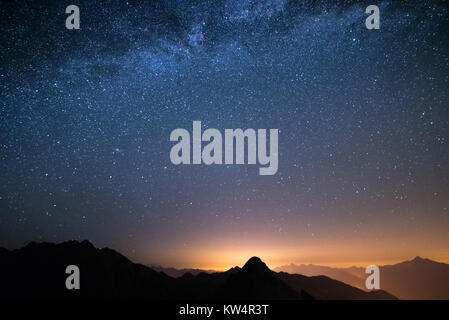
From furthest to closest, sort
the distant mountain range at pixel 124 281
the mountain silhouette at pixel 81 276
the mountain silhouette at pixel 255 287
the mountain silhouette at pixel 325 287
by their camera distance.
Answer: the mountain silhouette at pixel 325 287 < the mountain silhouette at pixel 81 276 < the distant mountain range at pixel 124 281 < the mountain silhouette at pixel 255 287

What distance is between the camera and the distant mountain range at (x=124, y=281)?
26828mm

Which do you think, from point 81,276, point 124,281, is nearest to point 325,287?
point 124,281

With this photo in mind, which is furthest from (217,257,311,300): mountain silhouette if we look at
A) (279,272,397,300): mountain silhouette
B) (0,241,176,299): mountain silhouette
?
(279,272,397,300): mountain silhouette

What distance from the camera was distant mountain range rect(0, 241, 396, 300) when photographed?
26.8 m

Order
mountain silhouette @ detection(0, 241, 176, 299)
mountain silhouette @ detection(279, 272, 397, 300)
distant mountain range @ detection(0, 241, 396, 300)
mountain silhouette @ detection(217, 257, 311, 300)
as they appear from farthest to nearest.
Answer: mountain silhouette @ detection(279, 272, 397, 300) → mountain silhouette @ detection(0, 241, 176, 299) → distant mountain range @ detection(0, 241, 396, 300) → mountain silhouette @ detection(217, 257, 311, 300)

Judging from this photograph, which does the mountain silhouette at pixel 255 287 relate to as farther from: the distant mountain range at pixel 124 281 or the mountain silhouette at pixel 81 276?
the mountain silhouette at pixel 81 276

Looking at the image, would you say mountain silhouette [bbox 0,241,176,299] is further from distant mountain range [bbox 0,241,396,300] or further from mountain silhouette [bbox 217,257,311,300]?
mountain silhouette [bbox 217,257,311,300]

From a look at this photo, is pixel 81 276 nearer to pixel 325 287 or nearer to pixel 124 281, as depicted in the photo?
pixel 124 281

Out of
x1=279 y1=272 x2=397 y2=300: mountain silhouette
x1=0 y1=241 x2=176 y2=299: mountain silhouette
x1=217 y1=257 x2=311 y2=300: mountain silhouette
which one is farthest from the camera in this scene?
x1=279 y1=272 x2=397 y2=300: mountain silhouette

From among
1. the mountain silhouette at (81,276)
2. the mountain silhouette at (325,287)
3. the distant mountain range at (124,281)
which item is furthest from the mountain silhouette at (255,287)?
the mountain silhouette at (325,287)

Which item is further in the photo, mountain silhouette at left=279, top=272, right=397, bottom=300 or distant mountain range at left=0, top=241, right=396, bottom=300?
mountain silhouette at left=279, top=272, right=397, bottom=300
